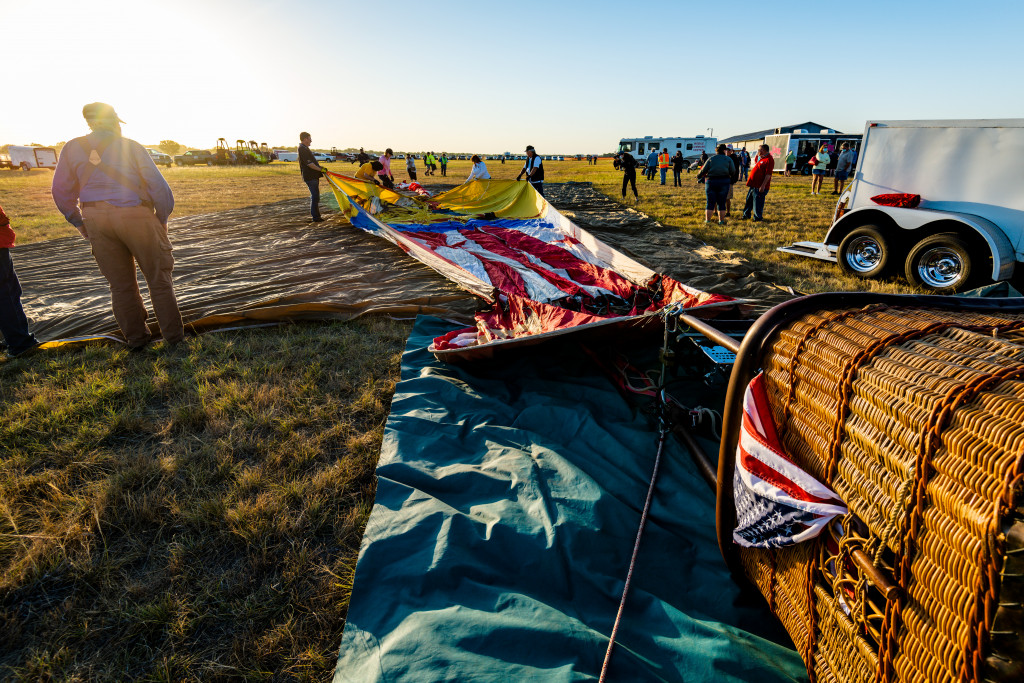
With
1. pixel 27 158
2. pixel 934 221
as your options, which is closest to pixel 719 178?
pixel 934 221

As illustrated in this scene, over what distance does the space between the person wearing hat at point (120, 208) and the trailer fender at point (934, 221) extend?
6.34 meters

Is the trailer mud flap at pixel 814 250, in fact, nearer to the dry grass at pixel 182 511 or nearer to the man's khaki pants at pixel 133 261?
the dry grass at pixel 182 511

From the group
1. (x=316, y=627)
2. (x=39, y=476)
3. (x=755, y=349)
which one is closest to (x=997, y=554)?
(x=755, y=349)

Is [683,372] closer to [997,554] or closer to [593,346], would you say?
[593,346]

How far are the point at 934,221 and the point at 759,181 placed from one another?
4.21 m

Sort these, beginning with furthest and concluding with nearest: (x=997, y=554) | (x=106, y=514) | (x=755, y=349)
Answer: (x=106, y=514)
(x=755, y=349)
(x=997, y=554)

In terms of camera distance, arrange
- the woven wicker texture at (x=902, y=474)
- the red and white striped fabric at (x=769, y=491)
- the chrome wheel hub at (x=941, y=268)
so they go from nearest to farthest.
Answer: the woven wicker texture at (x=902, y=474), the red and white striped fabric at (x=769, y=491), the chrome wheel hub at (x=941, y=268)

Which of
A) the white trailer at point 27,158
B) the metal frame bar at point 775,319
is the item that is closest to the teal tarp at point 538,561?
the metal frame bar at point 775,319

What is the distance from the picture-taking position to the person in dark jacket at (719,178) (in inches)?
320

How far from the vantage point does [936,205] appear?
4910mm

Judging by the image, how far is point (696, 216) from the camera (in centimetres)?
978

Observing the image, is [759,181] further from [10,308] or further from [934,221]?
[10,308]

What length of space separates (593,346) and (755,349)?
166 cm

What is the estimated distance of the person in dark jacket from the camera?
8141 mm
